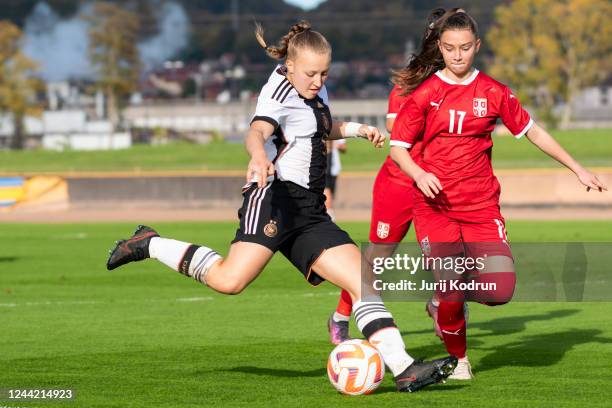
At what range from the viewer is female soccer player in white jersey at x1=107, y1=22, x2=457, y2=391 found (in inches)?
293

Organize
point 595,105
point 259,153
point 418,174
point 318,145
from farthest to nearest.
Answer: point 595,105
point 318,145
point 418,174
point 259,153

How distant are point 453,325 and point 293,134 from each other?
1603mm

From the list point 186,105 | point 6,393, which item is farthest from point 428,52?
point 186,105

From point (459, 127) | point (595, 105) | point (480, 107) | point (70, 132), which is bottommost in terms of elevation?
point (70, 132)

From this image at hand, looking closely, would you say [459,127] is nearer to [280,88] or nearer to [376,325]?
[280,88]

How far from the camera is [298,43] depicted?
7.51 m

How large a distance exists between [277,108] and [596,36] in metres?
86.5

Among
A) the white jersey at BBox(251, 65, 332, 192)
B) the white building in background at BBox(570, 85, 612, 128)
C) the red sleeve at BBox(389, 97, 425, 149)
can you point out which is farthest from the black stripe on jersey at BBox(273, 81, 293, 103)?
the white building in background at BBox(570, 85, 612, 128)

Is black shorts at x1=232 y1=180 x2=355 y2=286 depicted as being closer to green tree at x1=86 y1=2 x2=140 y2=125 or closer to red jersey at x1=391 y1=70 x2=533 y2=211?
red jersey at x1=391 y1=70 x2=533 y2=211

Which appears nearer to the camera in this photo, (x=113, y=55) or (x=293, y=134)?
(x=293, y=134)

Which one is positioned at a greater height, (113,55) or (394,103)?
(394,103)

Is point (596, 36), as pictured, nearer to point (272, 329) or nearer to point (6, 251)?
point (6, 251)

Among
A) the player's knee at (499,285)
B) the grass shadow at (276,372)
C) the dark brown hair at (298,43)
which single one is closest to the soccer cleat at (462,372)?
the player's knee at (499,285)

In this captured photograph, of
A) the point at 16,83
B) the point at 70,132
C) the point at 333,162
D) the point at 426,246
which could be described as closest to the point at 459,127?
the point at 426,246
